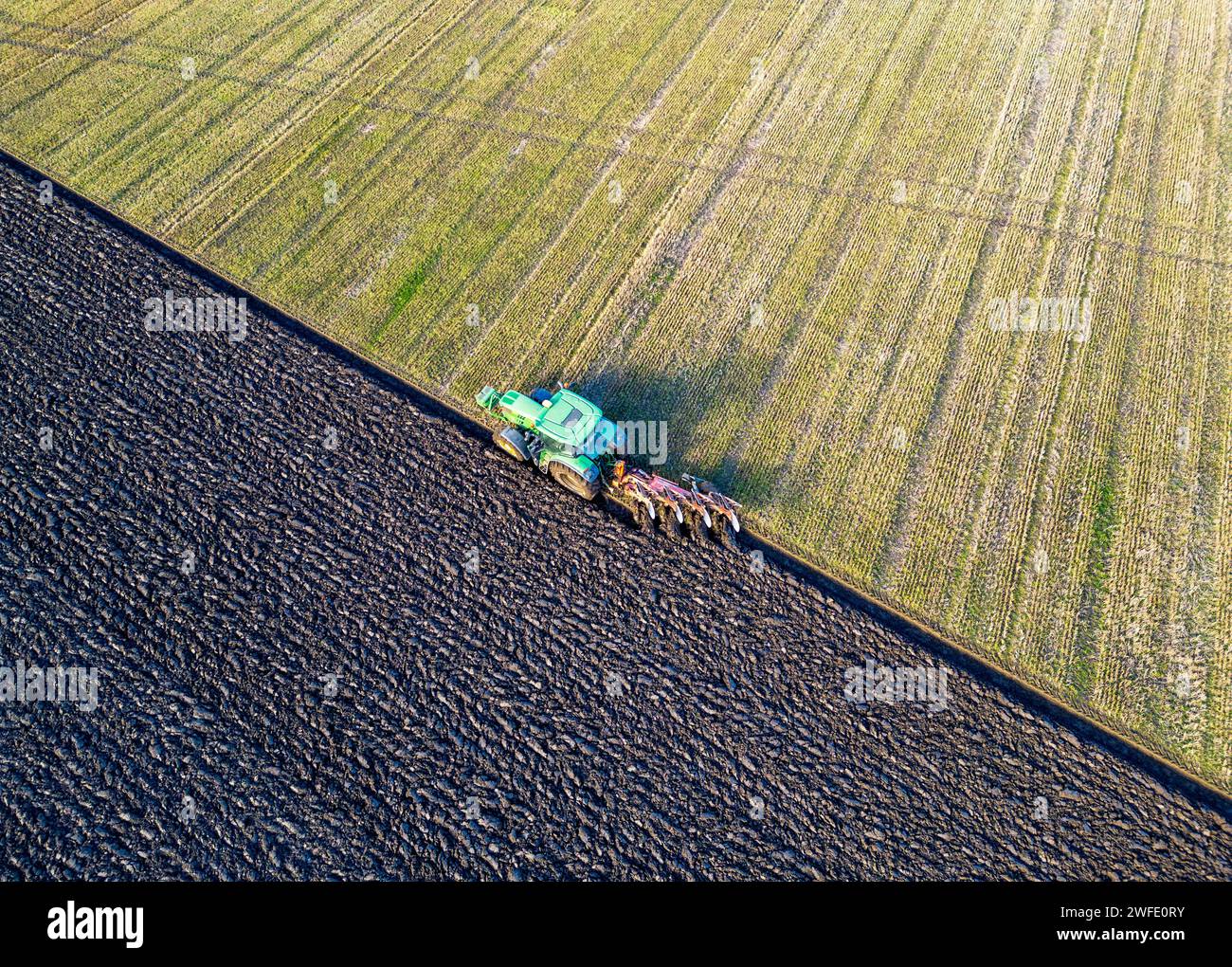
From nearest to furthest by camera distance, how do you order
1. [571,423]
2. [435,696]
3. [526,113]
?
[435,696]
[571,423]
[526,113]

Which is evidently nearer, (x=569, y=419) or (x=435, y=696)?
(x=435, y=696)

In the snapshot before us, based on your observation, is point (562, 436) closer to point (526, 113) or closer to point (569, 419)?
point (569, 419)

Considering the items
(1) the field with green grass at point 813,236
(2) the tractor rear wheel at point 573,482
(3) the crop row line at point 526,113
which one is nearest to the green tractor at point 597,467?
(2) the tractor rear wheel at point 573,482

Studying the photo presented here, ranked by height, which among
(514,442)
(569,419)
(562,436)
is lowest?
(514,442)

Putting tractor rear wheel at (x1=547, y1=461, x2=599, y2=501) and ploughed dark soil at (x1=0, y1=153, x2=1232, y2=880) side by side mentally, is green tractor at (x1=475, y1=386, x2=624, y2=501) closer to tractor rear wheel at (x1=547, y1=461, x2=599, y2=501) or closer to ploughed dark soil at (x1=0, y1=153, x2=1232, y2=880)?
tractor rear wheel at (x1=547, y1=461, x2=599, y2=501)

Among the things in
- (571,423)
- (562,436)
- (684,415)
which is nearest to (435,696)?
(562,436)

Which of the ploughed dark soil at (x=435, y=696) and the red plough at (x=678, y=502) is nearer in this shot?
the ploughed dark soil at (x=435, y=696)

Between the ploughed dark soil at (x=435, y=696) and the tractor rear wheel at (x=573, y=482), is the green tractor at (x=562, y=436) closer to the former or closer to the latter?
the tractor rear wheel at (x=573, y=482)
